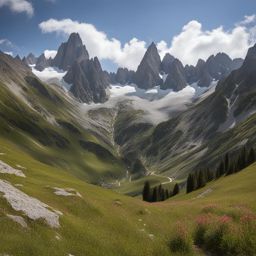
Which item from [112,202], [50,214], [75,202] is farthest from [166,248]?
[112,202]

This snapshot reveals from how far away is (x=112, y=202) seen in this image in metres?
47.8

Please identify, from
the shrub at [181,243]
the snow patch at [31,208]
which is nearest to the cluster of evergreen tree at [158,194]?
the snow patch at [31,208]

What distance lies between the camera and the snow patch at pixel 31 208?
2847cm

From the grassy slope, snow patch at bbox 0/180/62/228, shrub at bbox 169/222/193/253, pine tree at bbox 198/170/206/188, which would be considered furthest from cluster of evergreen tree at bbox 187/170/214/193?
shrub at bbox 169/222/193/253

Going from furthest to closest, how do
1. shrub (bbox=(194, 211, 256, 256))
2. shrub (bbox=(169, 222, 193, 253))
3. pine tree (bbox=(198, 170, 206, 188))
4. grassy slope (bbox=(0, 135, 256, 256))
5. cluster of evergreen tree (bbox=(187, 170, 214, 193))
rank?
cluster of evergreen tree (bbox=(187, 170, 214, 193)) < pine tree (bbox=(198, 170, 206, 188)) < shrub (bbox=(169, 222, 193, 253)) < shrub (bbox=(194, 211, 256, 256)) < grassy slope (bbox=(0, 135, 256, 256))

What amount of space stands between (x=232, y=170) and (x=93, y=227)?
291ft

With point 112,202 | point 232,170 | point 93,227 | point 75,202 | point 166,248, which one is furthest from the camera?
point 232,170

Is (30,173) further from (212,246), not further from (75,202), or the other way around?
(212,246)

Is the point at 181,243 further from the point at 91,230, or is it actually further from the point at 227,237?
the point at 91,230

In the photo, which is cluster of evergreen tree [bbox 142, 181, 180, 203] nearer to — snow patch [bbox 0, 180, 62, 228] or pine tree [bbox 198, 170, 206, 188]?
pine tree [bbox 198, 170, 206, 188]

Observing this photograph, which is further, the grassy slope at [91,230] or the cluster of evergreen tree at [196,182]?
the cluster of evergreen tree at [196,182]

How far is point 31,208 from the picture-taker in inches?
1167

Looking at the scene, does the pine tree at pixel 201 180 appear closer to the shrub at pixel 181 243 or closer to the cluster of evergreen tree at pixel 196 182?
the cluster of evergreen tree at pixel 196 182

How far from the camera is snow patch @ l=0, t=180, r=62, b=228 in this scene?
28472 mm
